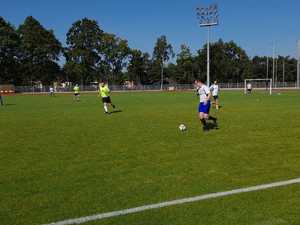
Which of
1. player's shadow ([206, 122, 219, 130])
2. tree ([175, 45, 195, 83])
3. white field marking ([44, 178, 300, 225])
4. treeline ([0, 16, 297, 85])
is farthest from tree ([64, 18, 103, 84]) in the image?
white field marking ([44, 178, 300, 225])

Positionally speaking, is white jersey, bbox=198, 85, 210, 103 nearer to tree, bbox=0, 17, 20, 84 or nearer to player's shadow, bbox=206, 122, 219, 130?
player's shadow, bbox=206, 122, 219, 130

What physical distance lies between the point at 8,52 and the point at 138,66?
115 feet

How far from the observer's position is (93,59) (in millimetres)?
107312

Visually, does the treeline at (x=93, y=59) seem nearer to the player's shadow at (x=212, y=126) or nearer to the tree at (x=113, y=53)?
the tree at (x=113, y=53)

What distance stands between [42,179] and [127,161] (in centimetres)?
206

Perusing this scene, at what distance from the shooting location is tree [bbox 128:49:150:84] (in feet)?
363

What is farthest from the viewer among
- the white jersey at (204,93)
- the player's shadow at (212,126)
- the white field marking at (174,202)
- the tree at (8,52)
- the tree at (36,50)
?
the tree at (36,50)

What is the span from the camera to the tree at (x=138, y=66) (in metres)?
111

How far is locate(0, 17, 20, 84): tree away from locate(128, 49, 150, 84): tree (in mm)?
30558

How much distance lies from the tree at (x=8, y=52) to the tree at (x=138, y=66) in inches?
1203

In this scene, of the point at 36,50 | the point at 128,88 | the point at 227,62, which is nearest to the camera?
the point at 128,88

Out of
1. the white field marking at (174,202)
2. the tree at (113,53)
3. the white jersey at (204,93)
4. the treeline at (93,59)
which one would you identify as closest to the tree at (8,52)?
the treeline at (93,59)

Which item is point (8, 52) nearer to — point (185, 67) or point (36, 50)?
point (36, 50)

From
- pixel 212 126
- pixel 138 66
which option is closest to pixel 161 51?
pixel 138 66
